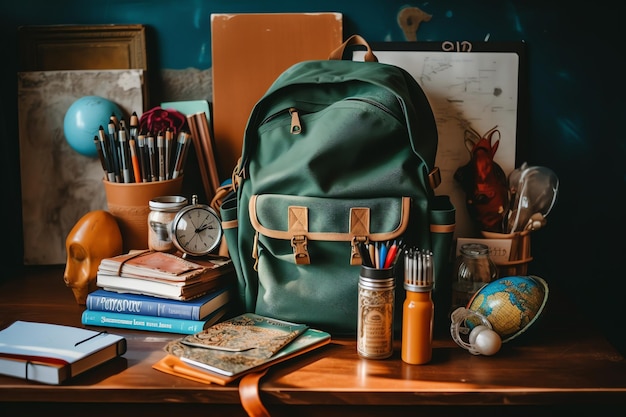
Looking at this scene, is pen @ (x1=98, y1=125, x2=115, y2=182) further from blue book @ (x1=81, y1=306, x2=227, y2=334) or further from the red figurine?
the red figurine

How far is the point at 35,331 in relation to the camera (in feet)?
3.59

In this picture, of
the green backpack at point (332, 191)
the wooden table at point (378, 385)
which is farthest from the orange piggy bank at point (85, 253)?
the green backpack at point (332, 191)

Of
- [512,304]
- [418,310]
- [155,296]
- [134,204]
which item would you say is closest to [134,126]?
[134,204]

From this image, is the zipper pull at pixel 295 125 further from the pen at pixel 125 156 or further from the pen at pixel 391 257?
the pen at pixel 125 156

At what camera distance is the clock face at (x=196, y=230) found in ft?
4.18

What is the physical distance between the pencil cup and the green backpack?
0.24 metres

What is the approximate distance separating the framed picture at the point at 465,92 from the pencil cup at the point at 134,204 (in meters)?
0.58

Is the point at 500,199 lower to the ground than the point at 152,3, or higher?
lower

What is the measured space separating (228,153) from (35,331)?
0.65 m

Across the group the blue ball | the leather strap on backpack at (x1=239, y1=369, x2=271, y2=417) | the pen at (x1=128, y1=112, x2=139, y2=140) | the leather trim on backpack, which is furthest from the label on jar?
the blue ball

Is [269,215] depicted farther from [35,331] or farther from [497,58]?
[497,58]

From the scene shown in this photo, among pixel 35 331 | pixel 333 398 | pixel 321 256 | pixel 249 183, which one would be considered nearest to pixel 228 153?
pixel 249 183

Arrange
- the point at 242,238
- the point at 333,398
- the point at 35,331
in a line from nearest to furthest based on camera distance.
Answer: the point at 333,398 → the point at 35,331 → the point at 242,238

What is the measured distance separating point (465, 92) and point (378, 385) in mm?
836
